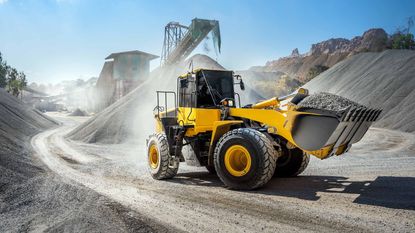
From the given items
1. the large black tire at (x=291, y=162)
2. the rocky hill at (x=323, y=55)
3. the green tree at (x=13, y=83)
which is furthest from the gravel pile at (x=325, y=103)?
the rocky hill at (x=323, y=55)

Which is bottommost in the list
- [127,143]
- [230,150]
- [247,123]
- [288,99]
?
[127,143]

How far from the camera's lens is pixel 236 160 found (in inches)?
322

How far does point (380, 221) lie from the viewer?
555cm

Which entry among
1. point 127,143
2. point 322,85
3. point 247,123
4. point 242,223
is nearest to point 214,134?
point 247,123

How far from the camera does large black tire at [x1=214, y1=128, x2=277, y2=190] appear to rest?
7.59 m

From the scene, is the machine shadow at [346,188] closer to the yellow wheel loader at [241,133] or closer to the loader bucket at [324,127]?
the yellow wheel loader at [241,133]

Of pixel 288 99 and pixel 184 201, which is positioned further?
pixel 288 99

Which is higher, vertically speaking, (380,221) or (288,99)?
(288,99)

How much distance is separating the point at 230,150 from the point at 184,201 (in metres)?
1.60

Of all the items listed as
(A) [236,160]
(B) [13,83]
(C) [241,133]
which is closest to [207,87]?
(C) [241,133]

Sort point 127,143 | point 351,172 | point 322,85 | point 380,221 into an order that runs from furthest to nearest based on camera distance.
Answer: point 322,85, point 127,143, point 351,172, point 380,221

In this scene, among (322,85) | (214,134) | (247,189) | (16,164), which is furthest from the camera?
(322,85)

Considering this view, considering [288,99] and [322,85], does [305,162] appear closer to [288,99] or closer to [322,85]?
[288,99]

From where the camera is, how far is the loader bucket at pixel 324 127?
711 cm
